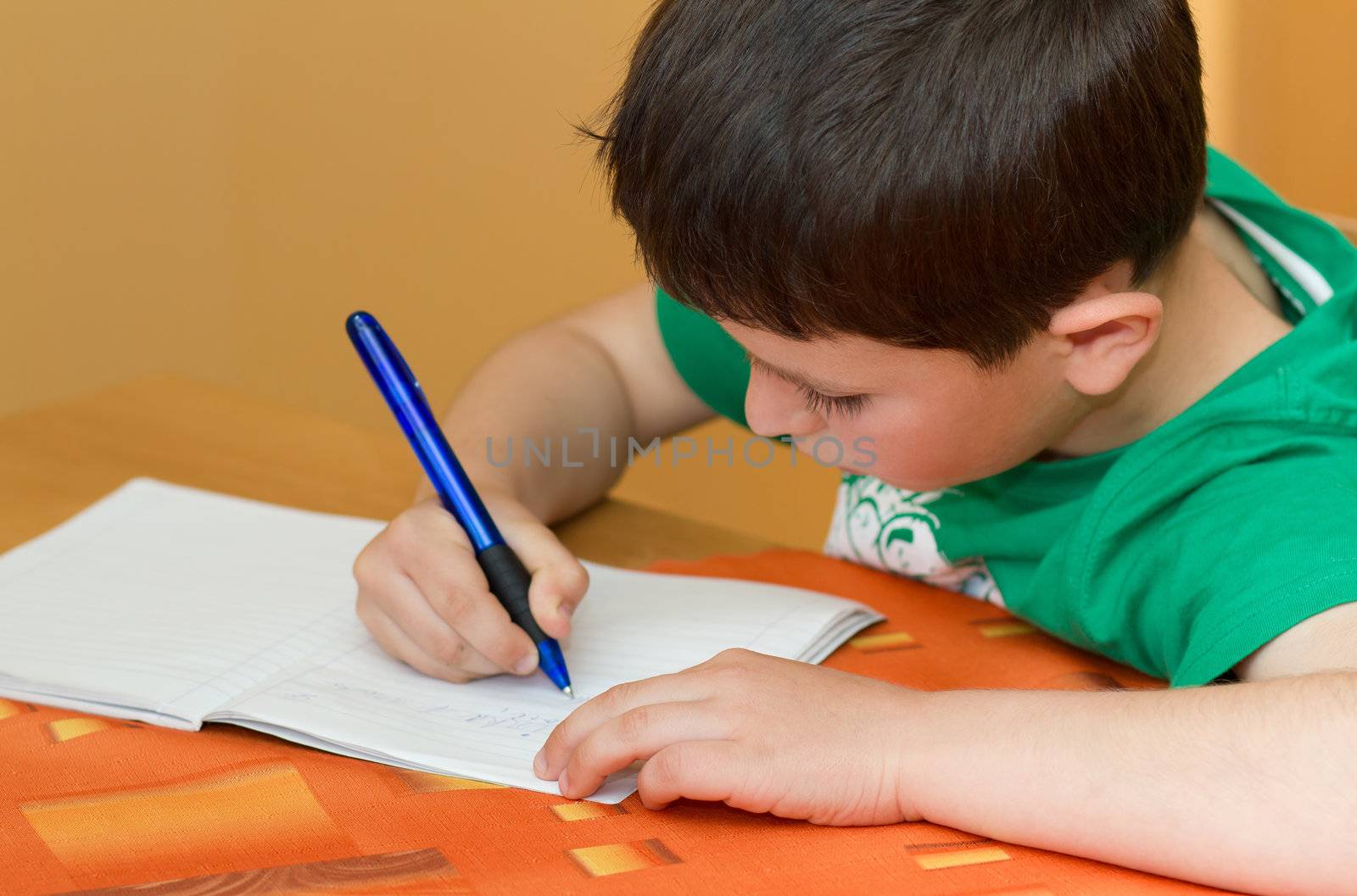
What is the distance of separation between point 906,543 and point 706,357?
0.66 ft

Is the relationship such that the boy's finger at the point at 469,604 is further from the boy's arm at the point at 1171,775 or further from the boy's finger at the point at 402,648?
the boy's arm at the point at 1171,775

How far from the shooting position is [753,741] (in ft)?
1.89

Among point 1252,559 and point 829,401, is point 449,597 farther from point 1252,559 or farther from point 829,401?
point 1252,559

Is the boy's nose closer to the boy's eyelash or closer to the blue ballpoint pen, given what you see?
the boy's eyelash

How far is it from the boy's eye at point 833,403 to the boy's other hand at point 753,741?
16cm

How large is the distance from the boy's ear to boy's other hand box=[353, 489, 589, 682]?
27cm

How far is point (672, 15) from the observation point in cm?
67

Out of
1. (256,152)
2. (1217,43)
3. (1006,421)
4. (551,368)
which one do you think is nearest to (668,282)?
(1006,421)

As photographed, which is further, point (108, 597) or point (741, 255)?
point (108, 597)

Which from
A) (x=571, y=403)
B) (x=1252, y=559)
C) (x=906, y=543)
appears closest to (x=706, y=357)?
(x=571, y=403)

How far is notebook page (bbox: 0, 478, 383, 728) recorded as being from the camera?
0.68 meters

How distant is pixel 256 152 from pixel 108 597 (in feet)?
5.28

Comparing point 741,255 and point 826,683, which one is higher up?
point 741,255

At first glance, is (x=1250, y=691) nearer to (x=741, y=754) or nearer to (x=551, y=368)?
(x=741, y=754)
